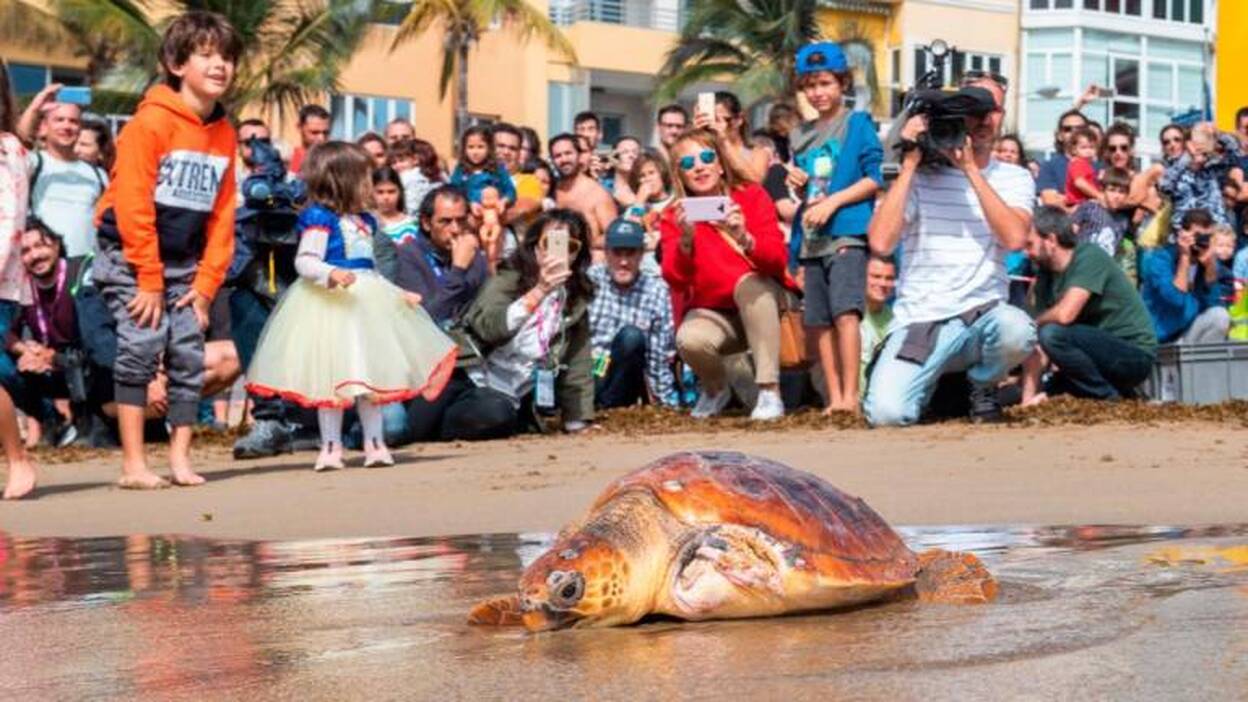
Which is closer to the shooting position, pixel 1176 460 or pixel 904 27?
pixel 1176 460

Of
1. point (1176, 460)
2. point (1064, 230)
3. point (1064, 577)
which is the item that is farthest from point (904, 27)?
point (1064, 577)

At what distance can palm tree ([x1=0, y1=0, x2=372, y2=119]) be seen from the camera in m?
36.7

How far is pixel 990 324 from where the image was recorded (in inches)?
393

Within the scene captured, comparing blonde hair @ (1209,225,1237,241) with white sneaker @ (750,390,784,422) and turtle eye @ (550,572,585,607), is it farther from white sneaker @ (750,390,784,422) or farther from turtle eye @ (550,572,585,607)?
turtle eye @ (550,572,585,607)

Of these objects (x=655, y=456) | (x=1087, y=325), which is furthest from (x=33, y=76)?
(x=655, y=456)

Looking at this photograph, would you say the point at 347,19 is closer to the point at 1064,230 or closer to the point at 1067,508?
the point at 1064,230

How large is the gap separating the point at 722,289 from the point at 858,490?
13.0 feet

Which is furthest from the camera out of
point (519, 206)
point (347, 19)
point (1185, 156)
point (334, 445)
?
point (347, 19)

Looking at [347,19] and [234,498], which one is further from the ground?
[347,19]

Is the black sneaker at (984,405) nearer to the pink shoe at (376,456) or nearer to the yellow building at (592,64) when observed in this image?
the pink shoe at (376,456)

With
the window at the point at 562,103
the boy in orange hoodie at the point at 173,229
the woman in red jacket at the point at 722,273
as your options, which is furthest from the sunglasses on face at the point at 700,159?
the window at the point at 562,103

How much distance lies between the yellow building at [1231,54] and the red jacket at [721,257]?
104 feet

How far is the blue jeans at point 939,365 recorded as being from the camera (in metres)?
10.0

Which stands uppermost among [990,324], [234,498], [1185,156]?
[1185,156]
